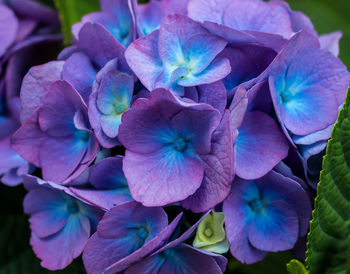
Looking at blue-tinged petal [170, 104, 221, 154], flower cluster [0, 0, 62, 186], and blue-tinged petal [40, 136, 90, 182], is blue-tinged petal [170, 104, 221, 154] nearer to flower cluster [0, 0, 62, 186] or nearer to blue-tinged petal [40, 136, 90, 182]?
blue-tinged petal [40, 136, 90, 182]

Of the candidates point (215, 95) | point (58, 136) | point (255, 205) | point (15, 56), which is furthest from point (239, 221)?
point (15, 56)

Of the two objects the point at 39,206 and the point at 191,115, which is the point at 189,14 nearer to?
the point at 191,115

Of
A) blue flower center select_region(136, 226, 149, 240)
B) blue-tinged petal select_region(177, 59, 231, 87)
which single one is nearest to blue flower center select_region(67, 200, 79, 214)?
blue flower center select_region(136, 226, 149, 240)

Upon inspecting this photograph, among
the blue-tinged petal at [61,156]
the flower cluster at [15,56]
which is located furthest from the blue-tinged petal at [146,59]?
the flower cluster at [15,56]

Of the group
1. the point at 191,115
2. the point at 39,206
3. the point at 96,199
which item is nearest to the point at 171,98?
the point at 191,115

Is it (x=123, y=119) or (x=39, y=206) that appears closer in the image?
(x=123, y=119)

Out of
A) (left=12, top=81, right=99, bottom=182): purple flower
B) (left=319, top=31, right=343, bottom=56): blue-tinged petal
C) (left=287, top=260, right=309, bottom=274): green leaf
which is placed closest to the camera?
(left=287, top=260, right=309, bottom=274): green leaf
